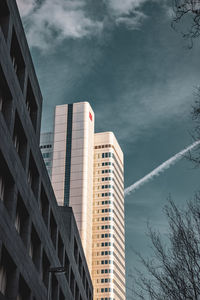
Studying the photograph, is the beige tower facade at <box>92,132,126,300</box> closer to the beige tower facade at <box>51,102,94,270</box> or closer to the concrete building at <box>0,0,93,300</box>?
the beige tower facade at <box>51,102,94,270</box>

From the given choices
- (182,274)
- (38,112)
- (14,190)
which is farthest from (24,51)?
(182,274)

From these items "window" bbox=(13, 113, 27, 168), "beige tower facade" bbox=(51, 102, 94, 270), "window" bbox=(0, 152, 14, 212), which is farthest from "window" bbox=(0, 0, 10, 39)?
"beige tower facade" bbox=(51, 102, 94, 270)

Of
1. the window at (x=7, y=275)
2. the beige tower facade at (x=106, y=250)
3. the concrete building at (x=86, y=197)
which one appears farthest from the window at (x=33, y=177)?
the beige tower facade at (x=106, y=250)

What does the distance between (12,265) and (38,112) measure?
48.8ft

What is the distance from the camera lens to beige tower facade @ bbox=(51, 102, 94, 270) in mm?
183625

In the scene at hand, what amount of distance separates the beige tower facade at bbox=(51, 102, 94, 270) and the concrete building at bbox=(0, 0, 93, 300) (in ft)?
459

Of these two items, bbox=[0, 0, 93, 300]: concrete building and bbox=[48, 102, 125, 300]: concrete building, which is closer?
bbox=[0, 0, 93, 300]: concrete building

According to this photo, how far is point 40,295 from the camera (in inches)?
1378

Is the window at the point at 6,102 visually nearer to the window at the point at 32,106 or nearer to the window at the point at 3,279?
the window at the point at 32,106

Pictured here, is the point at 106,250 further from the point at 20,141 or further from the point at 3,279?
the point at 3,279

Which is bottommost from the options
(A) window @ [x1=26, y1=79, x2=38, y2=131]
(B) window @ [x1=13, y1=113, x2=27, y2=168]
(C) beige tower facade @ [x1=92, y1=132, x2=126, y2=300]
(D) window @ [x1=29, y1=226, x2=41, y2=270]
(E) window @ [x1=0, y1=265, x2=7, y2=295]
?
(E) window @ [x1=0, y1=265, x2=7, y2=295]

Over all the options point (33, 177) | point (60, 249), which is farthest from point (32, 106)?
point (60, 249)

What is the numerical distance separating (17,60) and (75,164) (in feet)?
521

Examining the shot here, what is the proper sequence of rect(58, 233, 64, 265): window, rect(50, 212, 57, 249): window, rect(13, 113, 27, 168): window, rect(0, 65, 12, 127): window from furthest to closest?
rect(58, 233, 64, 265): window, rect(50, 212, 57, 249): window, rect(13, 113, 27, 168): window, rect(0, 65, 12, 127): window
